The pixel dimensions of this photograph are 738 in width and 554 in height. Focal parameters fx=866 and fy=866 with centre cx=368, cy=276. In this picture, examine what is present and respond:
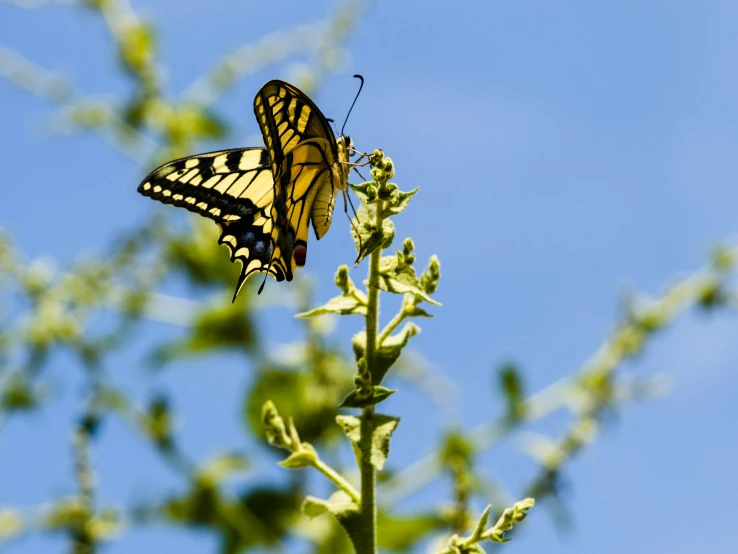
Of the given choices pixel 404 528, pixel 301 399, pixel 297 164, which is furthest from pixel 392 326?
pixel 301 399

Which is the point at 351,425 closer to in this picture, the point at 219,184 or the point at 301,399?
the point at 219,184

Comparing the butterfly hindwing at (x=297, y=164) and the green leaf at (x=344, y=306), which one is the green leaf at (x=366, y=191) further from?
the butterfly hindwing at (x=297, y=164)

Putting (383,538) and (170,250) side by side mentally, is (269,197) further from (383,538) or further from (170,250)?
(170,250)

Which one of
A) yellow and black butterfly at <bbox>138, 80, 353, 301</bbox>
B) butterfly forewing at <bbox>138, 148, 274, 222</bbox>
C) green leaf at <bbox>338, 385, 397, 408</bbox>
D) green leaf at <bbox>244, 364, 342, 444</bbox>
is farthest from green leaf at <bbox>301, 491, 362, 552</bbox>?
green leaf at <bbox>244, 364, 342, 444</bbox>

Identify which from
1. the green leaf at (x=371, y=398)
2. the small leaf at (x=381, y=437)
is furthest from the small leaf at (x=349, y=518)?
the green leaf at (x=371, y=398)

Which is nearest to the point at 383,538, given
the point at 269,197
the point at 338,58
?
the point at 269,197
